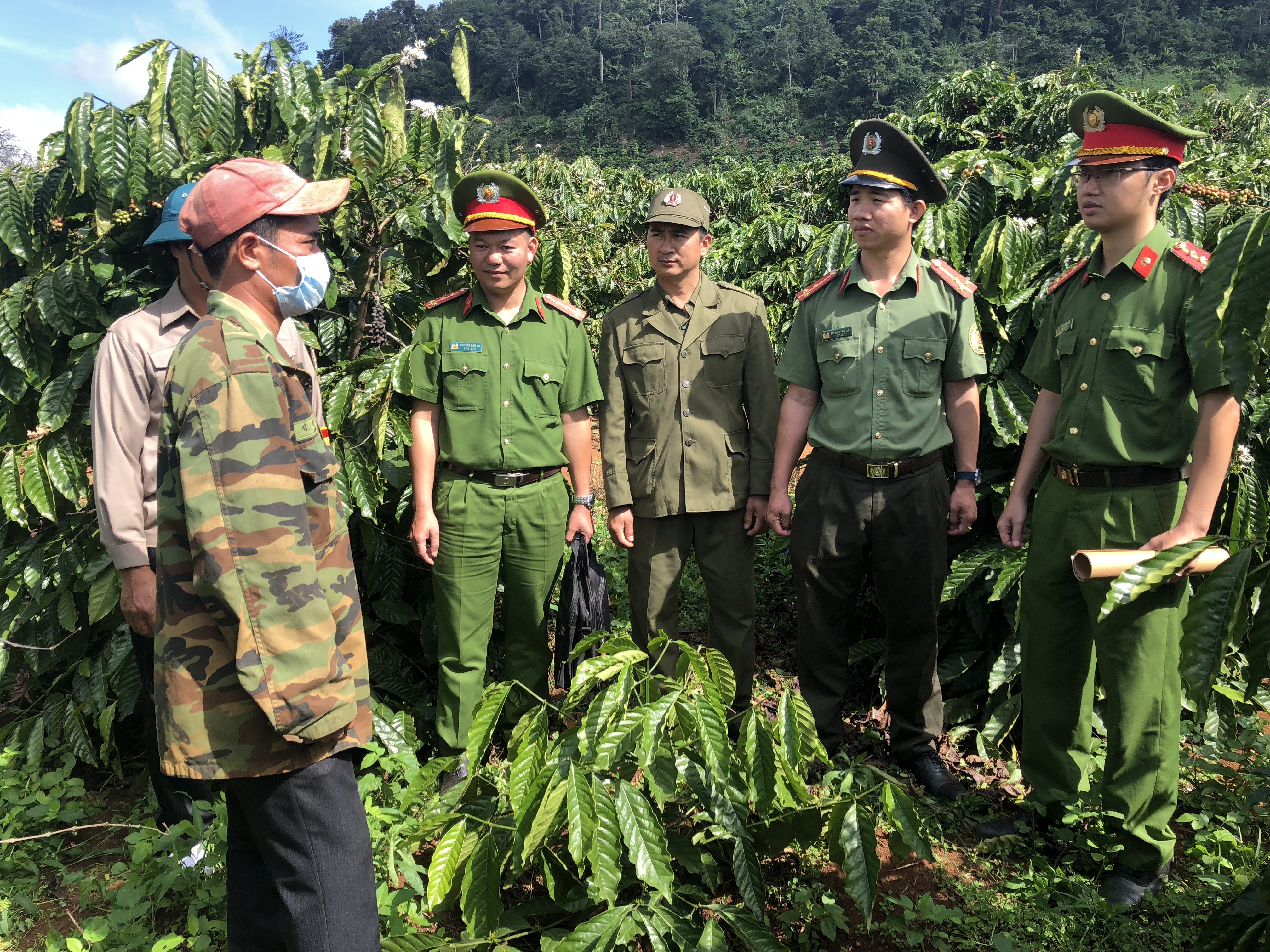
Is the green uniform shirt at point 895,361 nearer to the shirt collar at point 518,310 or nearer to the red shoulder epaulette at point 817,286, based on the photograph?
the red shoulder epaulette at point 817,286

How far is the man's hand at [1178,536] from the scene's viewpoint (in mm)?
1998

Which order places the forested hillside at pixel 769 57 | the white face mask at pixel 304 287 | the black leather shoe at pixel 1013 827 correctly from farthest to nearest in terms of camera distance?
the forested hillside at pixel 769 57 → the black leather shoe at pixel 1013 827 → the white face mask at pixel 304 287

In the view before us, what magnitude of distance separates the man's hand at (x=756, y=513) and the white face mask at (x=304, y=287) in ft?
5.37

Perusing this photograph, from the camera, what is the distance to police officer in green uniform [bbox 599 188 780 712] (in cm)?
286

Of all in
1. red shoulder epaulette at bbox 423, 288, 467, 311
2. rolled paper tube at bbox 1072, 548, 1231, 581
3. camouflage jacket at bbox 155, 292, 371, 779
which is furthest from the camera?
red shoulder epaulette at bbox 423, 288, 467, 311

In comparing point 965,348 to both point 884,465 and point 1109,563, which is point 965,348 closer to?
point 884,465

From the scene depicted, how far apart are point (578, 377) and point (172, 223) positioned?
127 centimetres

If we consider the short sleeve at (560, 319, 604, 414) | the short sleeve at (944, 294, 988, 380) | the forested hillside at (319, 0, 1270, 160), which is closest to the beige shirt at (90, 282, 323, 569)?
the short sleeve at (560, 319, 604, 414)

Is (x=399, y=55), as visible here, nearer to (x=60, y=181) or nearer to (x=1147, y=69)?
(x=60, y=181)

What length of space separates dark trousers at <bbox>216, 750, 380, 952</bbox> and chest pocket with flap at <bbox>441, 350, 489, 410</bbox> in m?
1.36

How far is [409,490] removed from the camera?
9.68ft

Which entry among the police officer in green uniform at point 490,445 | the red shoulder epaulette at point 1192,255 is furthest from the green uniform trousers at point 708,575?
the red shoulder epaulette at point 1192,255

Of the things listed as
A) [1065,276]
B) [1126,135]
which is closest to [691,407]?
[1065,276]

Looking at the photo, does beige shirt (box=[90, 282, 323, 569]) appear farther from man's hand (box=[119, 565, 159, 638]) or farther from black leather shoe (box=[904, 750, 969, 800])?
black leather shoe (box=[904, 750, 969, 800])
